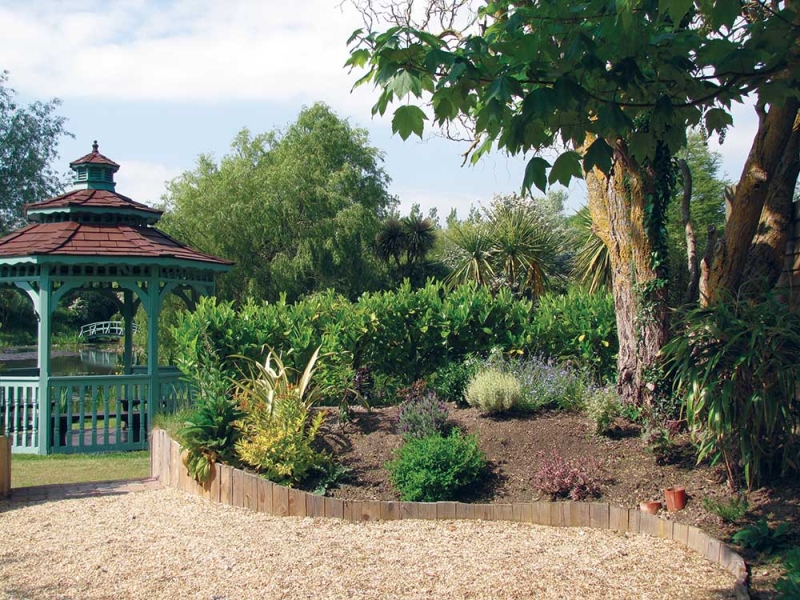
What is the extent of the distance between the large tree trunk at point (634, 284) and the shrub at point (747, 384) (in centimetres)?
131

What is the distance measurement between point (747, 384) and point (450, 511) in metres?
2.59

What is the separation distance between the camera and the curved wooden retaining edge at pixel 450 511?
5594 mm

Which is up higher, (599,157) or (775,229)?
(775,229)

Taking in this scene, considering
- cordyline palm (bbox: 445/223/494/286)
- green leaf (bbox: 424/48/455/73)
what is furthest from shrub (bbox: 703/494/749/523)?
cordyline palm (bbox: 445/223/494/286)

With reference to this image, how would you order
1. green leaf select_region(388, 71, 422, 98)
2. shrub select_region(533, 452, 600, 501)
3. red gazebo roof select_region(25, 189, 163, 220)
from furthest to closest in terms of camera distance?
red gazebo roof select_region(25, 189, 163, 220)
shrub select_region(533, 452, 600, 501)
green leaf select_region(388, 71, 422, 98)

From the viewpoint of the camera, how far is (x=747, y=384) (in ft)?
20.2

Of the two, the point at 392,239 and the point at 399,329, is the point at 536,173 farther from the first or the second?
the point at 392,239

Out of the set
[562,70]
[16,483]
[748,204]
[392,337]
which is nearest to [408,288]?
[392,337]

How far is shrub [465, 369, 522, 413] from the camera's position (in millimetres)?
8023

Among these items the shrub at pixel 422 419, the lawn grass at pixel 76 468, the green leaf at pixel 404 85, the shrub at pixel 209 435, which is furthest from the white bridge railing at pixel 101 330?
the green leaf at pixel 404 85

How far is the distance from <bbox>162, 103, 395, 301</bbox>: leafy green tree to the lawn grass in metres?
17.1

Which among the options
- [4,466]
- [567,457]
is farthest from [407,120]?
[4,466]

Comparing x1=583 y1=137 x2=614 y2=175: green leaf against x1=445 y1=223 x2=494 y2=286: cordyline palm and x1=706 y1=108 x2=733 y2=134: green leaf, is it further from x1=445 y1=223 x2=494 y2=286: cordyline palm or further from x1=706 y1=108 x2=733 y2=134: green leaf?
x1=445 y1=223 x2=494 y2=286: cordyline palm

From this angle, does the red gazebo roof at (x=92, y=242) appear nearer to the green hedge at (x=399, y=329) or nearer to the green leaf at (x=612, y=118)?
the green hedge at (x=399, y=329)
